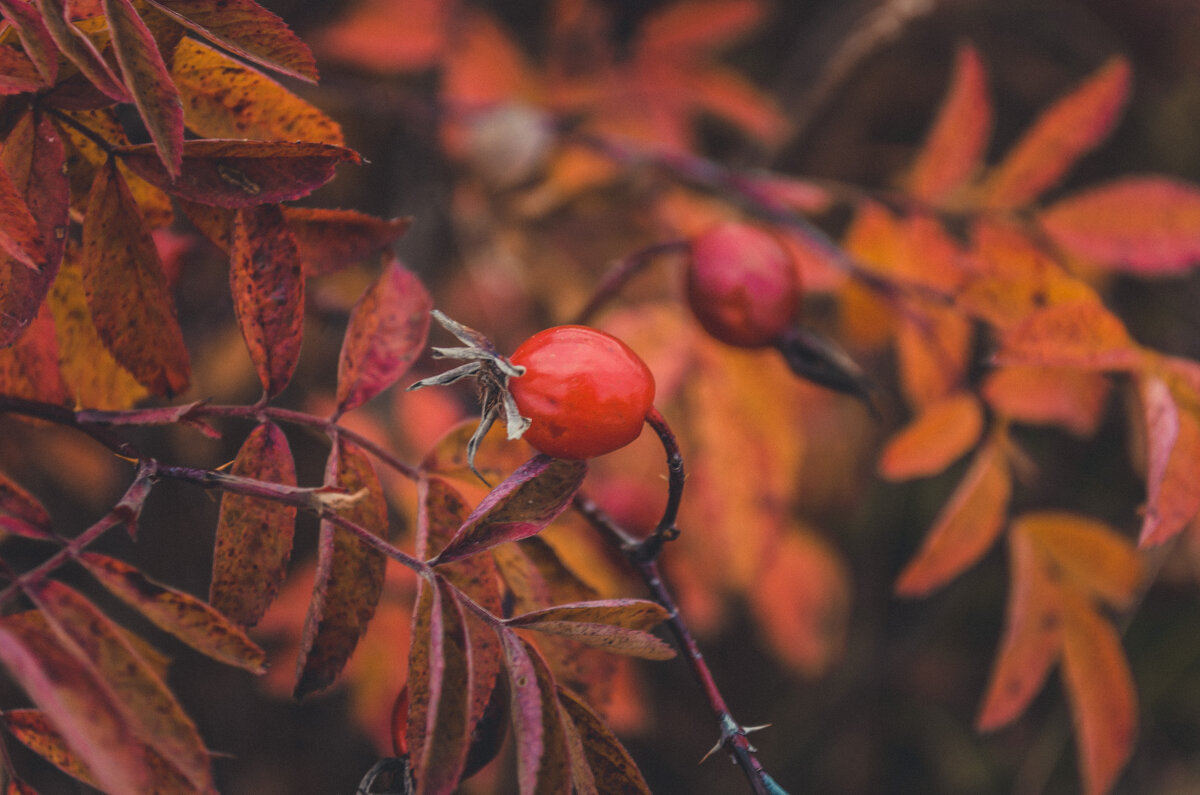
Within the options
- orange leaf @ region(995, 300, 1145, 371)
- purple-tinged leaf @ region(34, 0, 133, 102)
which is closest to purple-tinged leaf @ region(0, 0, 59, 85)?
purple-tinged leaf @ region(34, 0, 133, 102)

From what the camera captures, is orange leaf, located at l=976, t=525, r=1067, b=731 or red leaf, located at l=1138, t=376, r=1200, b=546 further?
orange leaf, located at l=976, t=525, r=1067, b=731

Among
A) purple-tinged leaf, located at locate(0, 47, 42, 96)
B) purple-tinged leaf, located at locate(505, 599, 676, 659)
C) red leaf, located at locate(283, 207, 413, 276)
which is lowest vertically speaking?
purple-tinged leaf, located at locate(505, 599, 676, 659)

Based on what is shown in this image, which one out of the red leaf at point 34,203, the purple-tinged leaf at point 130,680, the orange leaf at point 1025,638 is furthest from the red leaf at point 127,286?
the orange leaf at point 1025,638

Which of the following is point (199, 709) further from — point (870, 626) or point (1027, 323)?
point (1027, 323)

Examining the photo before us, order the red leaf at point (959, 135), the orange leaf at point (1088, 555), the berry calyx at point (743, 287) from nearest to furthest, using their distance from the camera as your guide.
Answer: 1. the berry calyx at point (743, 287)
2. the orange leaf at point (1088, 555)
3. the red leaf at point (959, 135)

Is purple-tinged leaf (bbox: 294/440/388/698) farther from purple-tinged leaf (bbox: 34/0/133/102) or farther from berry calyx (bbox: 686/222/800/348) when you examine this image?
berry calyx (bbox: 686/222/800/348)

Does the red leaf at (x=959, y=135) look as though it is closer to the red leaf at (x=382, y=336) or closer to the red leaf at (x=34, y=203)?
the red leaf at (x=382, y=336)

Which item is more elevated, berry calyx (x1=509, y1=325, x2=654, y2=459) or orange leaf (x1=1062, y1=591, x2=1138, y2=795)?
berry calyx (x1=509, y1=325, x2=654, y2=459)
